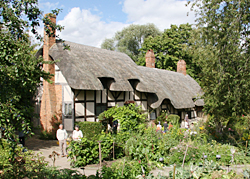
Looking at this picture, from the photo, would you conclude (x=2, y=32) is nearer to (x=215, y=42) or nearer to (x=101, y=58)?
(x=215, y=42)

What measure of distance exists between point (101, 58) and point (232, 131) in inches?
377

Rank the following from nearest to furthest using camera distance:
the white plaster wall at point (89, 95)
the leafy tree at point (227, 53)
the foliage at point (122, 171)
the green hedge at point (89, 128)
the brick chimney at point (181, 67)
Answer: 1. the foliage at point (122, 171)
2. the leafy tree at point (227, 53)
3. the green hedge at point (89, 128)
4. the white plaster wall at point (89, 95)
5. the brick chimney at point (181, 67)

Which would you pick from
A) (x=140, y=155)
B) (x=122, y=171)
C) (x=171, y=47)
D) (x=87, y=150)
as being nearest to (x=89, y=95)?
(x=87, y=150)

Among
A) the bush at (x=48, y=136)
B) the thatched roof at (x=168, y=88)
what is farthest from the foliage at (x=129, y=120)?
the thatched roof at (x=168, y=88)

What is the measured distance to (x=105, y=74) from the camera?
45.2ft

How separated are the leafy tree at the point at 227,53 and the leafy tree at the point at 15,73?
21.9ft

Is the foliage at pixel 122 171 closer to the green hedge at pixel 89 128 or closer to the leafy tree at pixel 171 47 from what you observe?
the green hedge at pixel 89 128

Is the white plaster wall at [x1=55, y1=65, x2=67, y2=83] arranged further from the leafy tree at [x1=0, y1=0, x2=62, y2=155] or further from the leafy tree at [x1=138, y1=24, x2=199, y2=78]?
the leafy tree at [x1=138, y1=24, x2=199, y2=78]

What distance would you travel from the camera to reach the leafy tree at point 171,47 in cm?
2897

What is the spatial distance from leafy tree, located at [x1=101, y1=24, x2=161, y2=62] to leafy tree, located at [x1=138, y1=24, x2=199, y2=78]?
7.99 metres

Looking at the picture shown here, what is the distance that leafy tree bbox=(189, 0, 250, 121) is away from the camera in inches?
315

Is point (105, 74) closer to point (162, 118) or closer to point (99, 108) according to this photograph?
point (99, 108)

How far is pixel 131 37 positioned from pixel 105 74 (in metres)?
26.2

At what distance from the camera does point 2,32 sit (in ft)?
11.1
